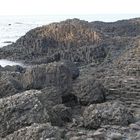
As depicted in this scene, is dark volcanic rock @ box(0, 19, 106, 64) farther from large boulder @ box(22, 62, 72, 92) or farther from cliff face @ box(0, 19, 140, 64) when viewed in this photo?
large boulder @ box(22, 62, 72, 92)

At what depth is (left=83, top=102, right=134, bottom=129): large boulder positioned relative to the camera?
978 centimetres

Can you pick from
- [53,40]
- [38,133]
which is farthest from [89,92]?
[53,40]

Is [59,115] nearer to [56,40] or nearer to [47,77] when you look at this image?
[47,77]

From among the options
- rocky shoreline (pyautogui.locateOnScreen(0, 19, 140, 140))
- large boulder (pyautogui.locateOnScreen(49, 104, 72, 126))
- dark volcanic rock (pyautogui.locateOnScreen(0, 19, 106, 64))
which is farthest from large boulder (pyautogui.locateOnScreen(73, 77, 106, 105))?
dark volcanic rock (pyautogui.locateOnScreen(0, 19, 106, 64))

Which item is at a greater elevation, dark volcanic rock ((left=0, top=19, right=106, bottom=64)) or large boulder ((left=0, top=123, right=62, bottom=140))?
large boulder ((left=0, top=123, right=62, bottom=140))

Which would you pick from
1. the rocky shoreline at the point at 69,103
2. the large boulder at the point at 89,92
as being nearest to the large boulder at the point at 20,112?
the rocky shoreline at the point at 69,103

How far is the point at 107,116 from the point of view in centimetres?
985

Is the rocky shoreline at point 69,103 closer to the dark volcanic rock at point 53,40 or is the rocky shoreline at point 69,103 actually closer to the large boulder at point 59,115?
the large boulder at point 59,115

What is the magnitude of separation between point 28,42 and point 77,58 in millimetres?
11073

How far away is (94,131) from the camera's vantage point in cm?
938

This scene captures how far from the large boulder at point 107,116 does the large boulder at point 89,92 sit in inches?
97.9

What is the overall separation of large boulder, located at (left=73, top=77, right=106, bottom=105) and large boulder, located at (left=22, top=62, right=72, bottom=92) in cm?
93

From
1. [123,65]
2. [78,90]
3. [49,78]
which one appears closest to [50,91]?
[78,90]

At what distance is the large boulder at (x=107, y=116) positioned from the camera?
32.1ft
